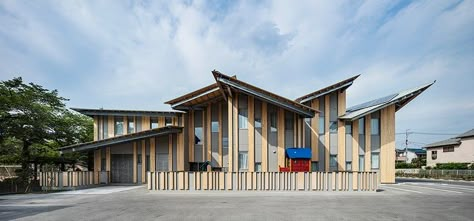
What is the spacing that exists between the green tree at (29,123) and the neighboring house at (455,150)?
175ft

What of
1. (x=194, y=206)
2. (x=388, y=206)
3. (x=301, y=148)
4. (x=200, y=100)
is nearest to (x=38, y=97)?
(x=200, y=100)

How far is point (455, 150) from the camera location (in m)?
41.6

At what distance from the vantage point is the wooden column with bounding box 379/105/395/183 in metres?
21.8

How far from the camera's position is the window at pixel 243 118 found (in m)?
18.5

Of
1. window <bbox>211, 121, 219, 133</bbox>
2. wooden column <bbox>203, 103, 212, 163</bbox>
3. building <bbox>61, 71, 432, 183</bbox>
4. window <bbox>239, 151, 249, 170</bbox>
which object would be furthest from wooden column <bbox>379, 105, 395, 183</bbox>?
wooden column <bbox>203, 103, 212, 163</bbox>

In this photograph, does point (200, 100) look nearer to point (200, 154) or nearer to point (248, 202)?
point (200, 154)

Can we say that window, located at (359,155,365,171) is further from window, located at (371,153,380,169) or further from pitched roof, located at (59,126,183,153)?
pitched roof, located at (59,126,183,153)

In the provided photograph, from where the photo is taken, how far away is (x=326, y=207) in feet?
36.4

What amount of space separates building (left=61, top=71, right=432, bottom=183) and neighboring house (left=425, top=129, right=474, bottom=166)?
27201 mm

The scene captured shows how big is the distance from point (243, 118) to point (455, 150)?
42911 millimetres

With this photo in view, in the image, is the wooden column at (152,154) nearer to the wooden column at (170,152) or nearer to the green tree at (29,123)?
the wooden column at (170,152)

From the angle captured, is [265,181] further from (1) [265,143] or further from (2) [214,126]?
(2) [214,126]

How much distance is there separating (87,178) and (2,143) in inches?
269

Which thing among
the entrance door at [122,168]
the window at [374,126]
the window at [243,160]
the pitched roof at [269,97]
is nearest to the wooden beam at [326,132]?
the window at [374,126]
